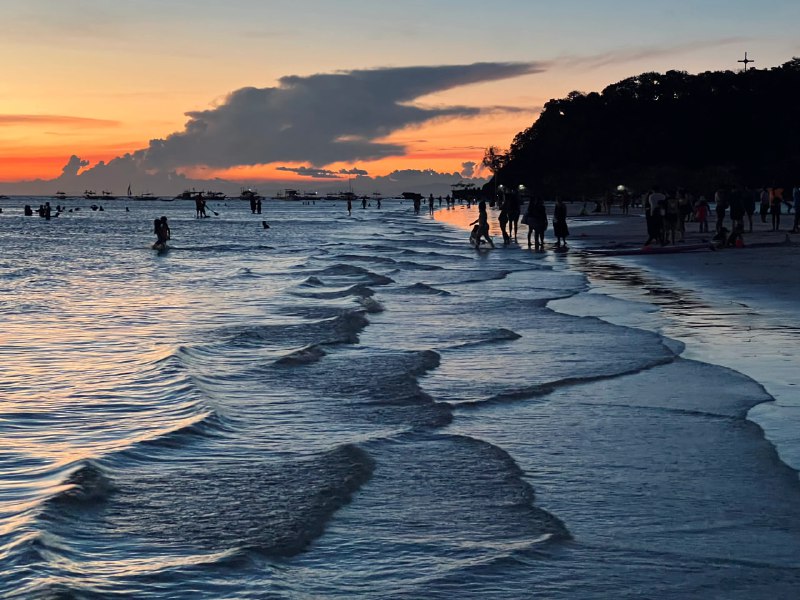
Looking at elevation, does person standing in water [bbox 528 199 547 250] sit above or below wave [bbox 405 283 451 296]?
above

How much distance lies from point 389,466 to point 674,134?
147m

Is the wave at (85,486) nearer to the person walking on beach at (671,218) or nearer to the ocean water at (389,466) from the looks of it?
the ocean water at (389,466)

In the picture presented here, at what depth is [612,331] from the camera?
14.0 meters

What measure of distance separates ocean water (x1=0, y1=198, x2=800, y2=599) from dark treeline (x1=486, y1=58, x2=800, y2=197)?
111m

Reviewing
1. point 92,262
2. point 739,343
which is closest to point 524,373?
point 739,343

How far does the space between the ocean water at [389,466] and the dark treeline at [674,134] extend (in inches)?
4351

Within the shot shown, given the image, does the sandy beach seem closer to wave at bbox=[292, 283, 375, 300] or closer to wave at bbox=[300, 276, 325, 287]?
wave at bbox=[292, 283, 375, 300]

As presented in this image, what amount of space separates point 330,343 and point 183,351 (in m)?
1.96

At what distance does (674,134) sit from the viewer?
5753 inches

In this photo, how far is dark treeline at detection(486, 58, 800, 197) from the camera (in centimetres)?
13375

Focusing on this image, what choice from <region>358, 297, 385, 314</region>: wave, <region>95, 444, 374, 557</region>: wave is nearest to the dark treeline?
<region>358, 297, 385, 314</region>: wave

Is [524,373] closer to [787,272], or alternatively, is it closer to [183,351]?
[183,351]

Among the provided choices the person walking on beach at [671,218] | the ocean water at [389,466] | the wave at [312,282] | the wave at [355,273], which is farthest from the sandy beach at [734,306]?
the wave at [312,282]

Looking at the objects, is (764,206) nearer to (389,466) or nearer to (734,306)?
(734,306)
